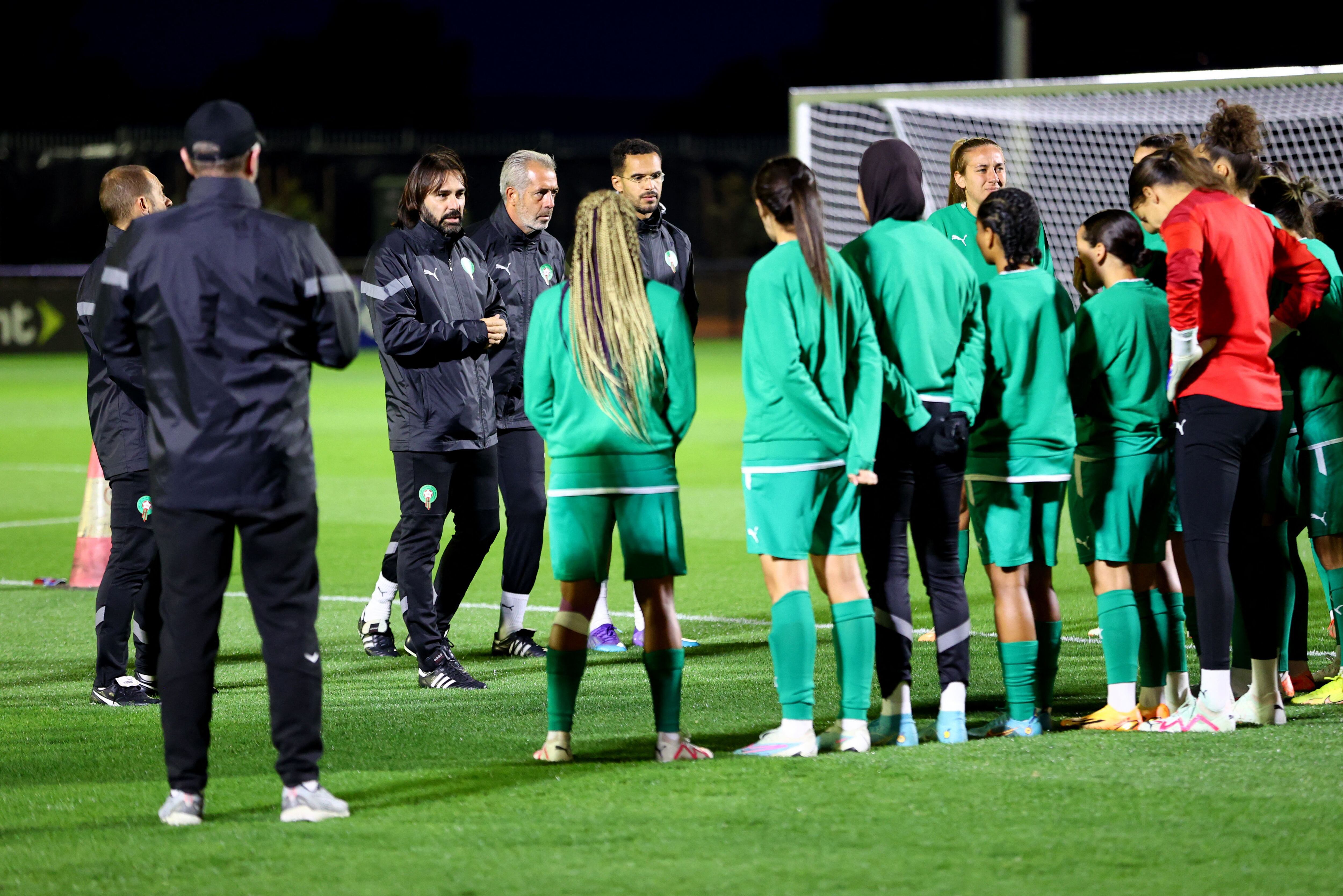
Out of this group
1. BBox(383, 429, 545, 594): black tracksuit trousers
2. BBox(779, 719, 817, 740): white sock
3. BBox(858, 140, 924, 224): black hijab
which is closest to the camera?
BBox(779, 719, 817, 740): white sock

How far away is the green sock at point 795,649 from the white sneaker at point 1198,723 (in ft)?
3.73

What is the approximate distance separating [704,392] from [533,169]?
666 inches

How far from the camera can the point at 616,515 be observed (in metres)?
5.07

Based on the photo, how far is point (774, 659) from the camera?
5.09 m

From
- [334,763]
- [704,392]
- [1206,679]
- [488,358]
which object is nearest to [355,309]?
[334,763]

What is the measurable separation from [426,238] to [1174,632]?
10.9 ft

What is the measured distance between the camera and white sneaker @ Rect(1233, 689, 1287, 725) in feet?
18.5

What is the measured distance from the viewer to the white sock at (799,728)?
16.8 feet

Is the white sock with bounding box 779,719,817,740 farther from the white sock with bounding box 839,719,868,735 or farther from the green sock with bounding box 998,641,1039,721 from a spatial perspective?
the green sock with bounding box 998,641,1039,721

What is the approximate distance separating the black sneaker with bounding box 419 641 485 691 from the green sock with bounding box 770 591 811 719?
1881mm

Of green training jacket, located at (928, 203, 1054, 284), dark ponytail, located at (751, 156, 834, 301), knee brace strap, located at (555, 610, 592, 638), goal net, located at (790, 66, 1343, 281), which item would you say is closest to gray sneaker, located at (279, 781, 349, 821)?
knee brace strap, located at (555, 610, 592, 638)

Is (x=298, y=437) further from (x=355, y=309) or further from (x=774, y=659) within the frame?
(x=774, y=659)

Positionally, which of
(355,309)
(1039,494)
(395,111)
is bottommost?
(1039,494)

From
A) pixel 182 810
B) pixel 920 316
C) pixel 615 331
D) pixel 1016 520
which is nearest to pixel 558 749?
pixel 182 810
